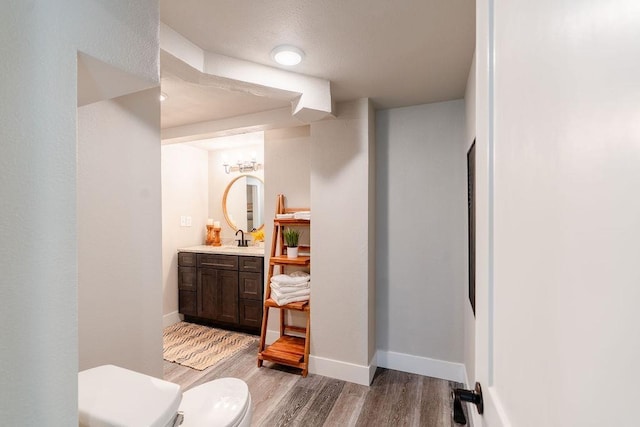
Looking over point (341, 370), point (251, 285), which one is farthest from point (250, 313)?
point (341, 370)

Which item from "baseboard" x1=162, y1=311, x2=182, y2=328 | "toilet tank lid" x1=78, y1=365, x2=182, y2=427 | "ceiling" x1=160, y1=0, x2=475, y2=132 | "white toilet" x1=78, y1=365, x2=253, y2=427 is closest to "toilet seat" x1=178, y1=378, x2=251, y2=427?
"white toilet" x1=78, y1=365, x2=253, y2=427

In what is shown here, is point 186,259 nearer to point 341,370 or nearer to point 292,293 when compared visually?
point 292,293

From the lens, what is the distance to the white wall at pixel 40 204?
22.6 inches

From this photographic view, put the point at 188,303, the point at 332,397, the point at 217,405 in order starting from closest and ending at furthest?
the point at 217,405
the point at 332,397
the point at 188,303

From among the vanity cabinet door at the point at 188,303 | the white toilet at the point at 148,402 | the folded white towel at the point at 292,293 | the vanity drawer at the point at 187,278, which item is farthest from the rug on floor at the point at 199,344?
the white toilet at the point at 148,402

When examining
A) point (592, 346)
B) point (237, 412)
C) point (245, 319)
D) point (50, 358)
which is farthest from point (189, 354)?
point (592, 346)

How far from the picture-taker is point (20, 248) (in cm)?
59

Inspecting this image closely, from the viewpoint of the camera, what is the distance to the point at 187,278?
12.1 ft

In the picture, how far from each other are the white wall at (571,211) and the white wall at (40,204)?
0.89 m

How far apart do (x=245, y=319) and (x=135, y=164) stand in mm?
2297

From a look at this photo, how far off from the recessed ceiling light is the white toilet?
5.43 feet

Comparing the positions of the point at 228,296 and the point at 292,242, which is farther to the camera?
the point at 228,296

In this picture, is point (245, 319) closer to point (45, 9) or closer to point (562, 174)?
point (45, 9)

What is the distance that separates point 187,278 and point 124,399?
2.89 m
